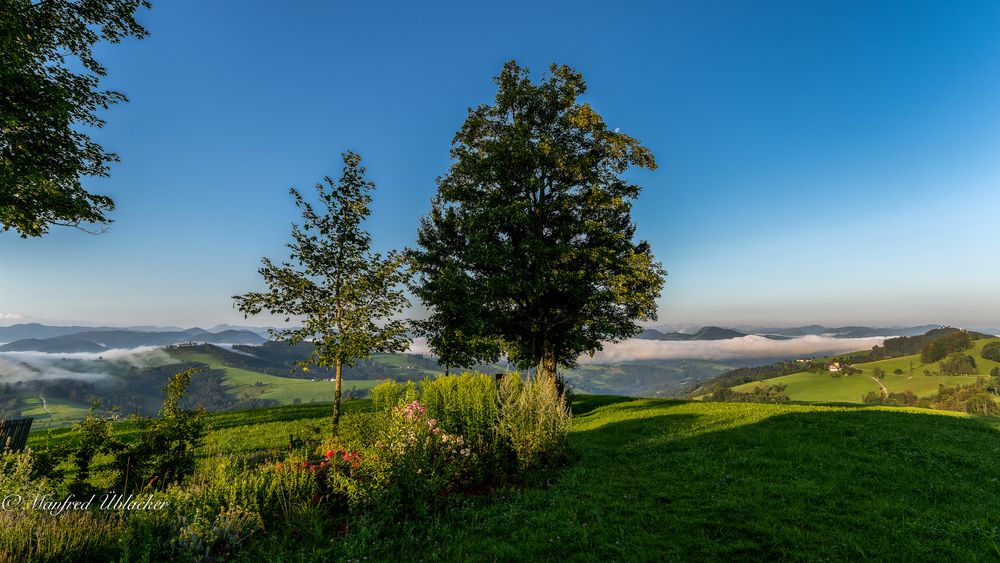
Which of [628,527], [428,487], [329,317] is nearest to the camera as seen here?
[628,527]

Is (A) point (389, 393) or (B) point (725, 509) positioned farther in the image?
(A) point (389, 393)

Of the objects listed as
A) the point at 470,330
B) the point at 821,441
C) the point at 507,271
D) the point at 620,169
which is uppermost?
the point at 620,169

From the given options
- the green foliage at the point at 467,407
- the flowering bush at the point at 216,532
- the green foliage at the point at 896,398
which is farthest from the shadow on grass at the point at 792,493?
the green foliage at the point at 896,398

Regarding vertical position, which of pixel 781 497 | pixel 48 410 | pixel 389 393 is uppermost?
pixel 389 393

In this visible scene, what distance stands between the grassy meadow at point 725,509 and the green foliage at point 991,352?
175956 millimetres

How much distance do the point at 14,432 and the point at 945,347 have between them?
199040mm

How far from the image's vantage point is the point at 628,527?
18.9 ft

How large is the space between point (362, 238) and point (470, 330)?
7.11 m

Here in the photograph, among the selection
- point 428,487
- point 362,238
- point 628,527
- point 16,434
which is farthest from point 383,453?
point 16,434

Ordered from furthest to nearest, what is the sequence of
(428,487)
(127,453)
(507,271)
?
1. (507,271)
2. (127,453)
3. (428,487)

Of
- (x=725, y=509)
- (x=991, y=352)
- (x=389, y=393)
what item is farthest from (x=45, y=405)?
(x=991, y=352)

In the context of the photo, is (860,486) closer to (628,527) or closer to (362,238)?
(628,527)

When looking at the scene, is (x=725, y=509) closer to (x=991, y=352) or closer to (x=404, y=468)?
(x=404, y=468)

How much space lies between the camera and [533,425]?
30.5ft
